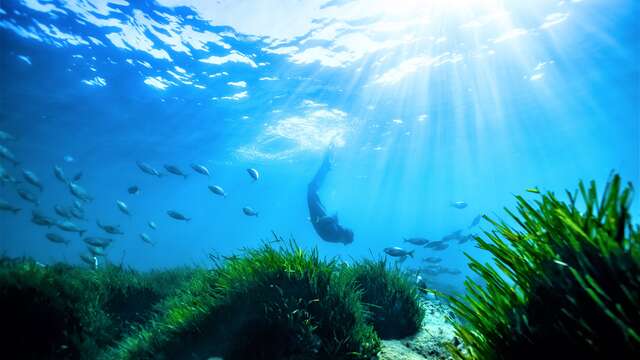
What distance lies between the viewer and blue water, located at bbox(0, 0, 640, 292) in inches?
645

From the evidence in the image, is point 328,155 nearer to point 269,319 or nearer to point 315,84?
point 315,84

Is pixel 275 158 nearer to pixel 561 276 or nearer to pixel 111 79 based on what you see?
pixel 111 79

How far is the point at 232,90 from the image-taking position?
2319 cm

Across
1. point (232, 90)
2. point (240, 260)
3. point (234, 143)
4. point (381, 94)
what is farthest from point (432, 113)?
point (240, 260)

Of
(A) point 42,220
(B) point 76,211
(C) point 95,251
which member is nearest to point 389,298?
(C) point 95,251

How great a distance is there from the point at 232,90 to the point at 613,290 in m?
23.6

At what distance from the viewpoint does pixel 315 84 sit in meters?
22.7

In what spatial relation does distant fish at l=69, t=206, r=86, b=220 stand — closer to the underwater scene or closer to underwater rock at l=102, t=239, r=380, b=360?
the underwater scene

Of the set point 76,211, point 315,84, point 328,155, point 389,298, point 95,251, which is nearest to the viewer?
Result: point 389,298

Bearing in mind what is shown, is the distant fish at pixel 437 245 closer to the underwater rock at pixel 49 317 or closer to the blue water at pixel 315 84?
the blue water at pixel 315 84

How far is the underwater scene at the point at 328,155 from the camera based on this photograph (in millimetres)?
2172

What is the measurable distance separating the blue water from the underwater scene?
0.16m

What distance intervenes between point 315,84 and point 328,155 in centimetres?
490

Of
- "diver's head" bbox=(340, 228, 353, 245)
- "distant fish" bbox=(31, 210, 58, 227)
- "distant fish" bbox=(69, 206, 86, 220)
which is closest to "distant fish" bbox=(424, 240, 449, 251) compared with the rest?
"diver's head" bbox=(340, 228, 353, 245)
